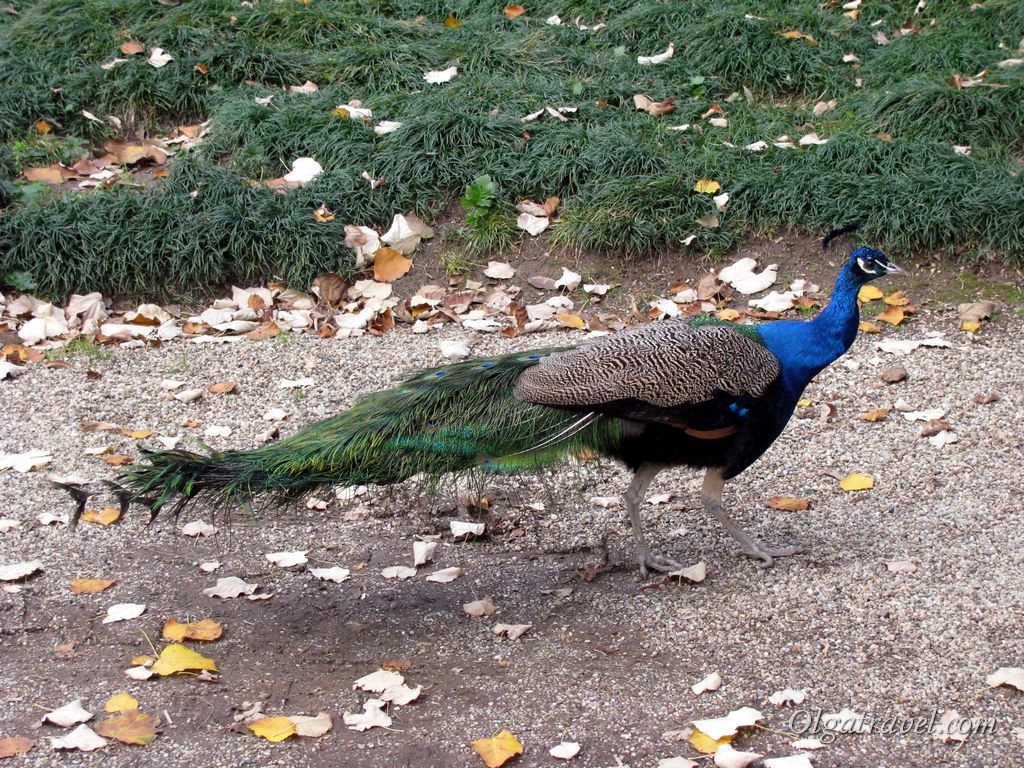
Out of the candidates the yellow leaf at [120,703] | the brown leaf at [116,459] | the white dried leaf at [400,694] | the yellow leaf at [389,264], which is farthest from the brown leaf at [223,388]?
the white dried leaf at [400,694]

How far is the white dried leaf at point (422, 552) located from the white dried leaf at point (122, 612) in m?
0.94

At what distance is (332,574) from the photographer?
385 cm

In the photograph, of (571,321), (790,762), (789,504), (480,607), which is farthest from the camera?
(571,321)

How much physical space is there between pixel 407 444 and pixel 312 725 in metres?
0.88

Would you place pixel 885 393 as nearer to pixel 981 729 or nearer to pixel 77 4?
pixel 981 729

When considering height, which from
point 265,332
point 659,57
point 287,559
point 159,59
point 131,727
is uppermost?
point 159,59

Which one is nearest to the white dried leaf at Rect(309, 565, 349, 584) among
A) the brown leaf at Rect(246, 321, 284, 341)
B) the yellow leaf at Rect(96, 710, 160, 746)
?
the yellow leaf at Rect(96, 710, 160, 746)

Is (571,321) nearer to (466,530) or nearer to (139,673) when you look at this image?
(466,530)

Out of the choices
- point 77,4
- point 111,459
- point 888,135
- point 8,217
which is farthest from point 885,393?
point 77,4

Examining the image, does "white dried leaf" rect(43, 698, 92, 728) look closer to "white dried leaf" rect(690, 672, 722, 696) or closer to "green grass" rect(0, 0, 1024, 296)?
"white dried leaf" rect(690, 672, 722, 696)

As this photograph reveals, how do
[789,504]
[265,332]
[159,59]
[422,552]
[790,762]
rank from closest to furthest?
[790,762] < [422,552] < [789,504] < [265,332] < [159,59]

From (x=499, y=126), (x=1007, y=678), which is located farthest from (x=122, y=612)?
(x=499, y=126)

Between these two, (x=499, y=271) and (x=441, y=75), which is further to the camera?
(x=441, y=75)

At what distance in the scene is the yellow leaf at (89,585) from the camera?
3.71 metres
